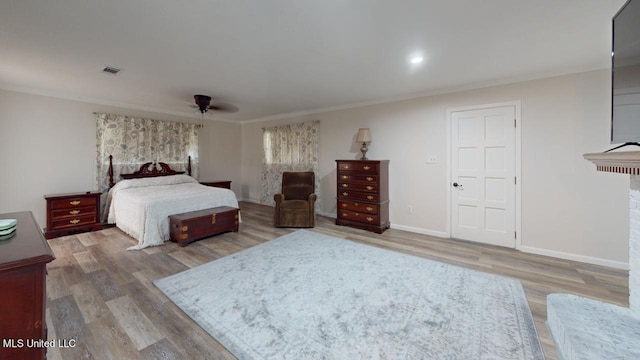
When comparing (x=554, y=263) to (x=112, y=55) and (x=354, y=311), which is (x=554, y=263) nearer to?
(x=354, y=311)

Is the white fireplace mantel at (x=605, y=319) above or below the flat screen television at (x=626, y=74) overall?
below

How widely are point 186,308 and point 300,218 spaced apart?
8.46ft

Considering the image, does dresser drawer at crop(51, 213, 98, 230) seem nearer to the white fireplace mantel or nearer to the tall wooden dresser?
the tall wooden dresser

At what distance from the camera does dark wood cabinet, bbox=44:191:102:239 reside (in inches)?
150

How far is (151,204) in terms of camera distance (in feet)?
11.6

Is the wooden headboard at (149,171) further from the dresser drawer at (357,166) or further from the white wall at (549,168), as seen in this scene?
the white wall at (549,168)

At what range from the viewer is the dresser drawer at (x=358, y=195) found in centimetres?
423

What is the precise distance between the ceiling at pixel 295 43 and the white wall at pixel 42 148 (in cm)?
32

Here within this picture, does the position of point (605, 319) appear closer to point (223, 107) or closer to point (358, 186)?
point (358, 186)

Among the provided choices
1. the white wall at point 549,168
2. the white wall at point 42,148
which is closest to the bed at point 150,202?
the white wall at point 42,148

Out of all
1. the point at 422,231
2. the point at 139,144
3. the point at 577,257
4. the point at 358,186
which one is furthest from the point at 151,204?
the point at 577,257

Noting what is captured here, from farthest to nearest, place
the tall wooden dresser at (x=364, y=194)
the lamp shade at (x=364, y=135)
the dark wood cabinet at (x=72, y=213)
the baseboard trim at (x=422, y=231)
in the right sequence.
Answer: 1. the lamp shade at (x=364, y=135)
2. the tall wooden dresser at (x=364, y=194)
3. the baseboard trim at (x=422, y=231)
4. the dark wood cabinet at (x=72, y=213)

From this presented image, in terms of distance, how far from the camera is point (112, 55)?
2.66m

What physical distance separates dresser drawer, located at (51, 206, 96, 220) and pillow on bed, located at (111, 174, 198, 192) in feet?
1.57
